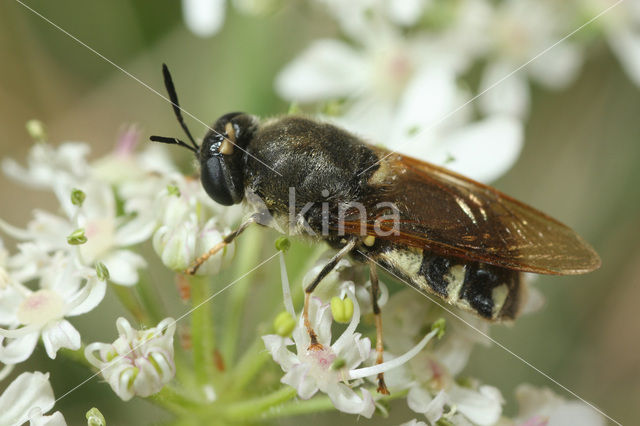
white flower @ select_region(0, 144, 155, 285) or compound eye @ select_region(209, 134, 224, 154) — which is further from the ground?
compound eye @ select_region(209, 134, 224, 154)

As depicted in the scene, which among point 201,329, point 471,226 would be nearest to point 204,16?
point 201,329

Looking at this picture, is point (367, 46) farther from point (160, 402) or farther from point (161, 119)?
point (160, 402)

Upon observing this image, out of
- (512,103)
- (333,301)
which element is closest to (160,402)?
(333,301)

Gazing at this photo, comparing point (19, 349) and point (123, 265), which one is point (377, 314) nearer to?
point (123, 265)

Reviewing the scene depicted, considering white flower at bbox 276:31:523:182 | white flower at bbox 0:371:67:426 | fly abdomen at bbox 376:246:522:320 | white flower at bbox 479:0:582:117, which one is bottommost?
white flower at bbox 0:371:67:426

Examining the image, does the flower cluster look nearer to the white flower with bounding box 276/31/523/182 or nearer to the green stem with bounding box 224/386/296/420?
the green stem with bounding box 224/386/296/420

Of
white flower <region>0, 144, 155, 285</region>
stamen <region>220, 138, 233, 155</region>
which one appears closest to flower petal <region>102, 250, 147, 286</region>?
white flower <region>0, 144, 155, 285</region>
